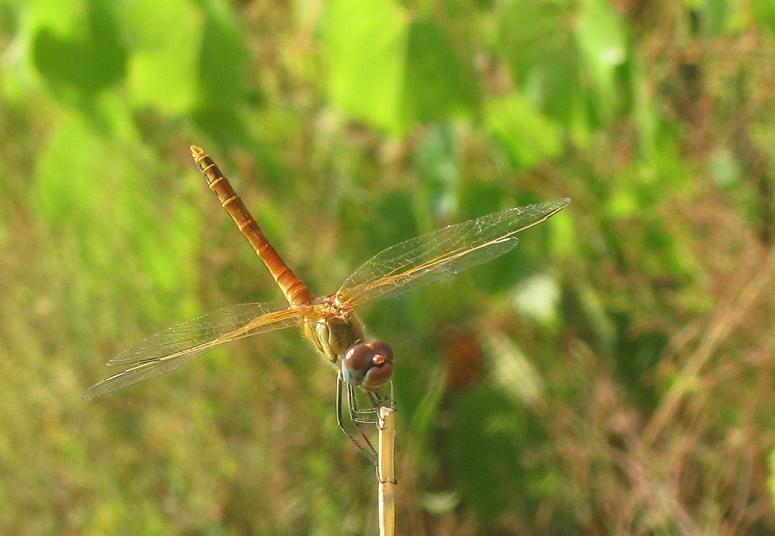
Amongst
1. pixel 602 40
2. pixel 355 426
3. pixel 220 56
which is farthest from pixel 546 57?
→ pixel 355 426

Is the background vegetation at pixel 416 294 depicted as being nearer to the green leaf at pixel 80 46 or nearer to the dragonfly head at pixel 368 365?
the green leaf at pixel 80 46

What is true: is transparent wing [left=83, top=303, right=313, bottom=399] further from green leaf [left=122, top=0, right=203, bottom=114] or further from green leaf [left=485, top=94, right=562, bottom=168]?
green leaf [left=485, top=94, right=562, bottom=168]

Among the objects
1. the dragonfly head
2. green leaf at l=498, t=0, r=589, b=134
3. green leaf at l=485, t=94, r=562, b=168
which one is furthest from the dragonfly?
green leaf at l=485, t=94, r=562, b=168

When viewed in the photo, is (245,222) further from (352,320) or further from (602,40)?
(602,40)

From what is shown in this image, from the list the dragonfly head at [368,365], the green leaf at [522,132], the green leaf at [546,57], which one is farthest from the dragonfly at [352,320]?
the green leaf at [522,132]

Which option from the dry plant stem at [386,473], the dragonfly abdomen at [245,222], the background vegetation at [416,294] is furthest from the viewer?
the background vegetation at [416,294]

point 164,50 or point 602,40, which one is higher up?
point 164,50

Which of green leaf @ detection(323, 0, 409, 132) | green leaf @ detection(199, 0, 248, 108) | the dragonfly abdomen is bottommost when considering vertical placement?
the dragonfly abdomen
